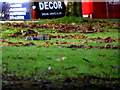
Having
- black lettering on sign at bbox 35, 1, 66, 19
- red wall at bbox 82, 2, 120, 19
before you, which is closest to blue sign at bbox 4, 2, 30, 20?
black lettering on sign at bbox 35, 1, 66, 19

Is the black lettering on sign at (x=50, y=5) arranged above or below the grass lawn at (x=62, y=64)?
A: above

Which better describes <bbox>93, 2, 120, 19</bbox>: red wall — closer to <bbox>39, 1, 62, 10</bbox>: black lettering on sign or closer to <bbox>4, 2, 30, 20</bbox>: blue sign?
<bbox>39, 1, 62, 10</bbox>: black lettering on sign

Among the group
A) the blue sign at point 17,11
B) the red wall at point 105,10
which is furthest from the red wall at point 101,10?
the blue sign at point 17,11

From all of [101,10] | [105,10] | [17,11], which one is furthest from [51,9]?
[17,11]

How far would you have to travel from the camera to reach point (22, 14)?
974cm

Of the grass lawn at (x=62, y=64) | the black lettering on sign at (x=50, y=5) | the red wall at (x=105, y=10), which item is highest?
the black lettering on sign at (x=50, y=5)

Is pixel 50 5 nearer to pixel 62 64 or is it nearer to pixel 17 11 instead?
pixel 17 11

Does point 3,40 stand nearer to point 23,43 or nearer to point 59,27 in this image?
point 23,43

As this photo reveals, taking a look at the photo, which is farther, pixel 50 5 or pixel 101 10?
pixel 101 10

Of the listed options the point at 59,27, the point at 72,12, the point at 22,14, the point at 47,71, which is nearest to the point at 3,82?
the point at 47,71

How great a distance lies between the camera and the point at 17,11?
8445 millimetres

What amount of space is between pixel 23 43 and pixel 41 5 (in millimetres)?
5267

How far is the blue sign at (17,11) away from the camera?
7534 millimetres

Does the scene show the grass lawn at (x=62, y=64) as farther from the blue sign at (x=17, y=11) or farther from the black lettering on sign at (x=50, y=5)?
the black lettering on sign at (x=50, y=5)
